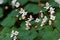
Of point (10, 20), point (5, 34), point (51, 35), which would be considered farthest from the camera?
point (10, 20)

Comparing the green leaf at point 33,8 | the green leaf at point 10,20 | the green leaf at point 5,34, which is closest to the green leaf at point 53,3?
the green leaf at point 33,8

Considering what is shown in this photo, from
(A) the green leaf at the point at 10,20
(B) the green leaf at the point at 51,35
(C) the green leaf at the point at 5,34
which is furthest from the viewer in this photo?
(A) the green leaf at the point at 10,20

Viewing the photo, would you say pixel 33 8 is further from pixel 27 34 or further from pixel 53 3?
pixel 27 34

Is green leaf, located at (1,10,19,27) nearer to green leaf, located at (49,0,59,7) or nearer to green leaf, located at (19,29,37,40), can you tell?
green leaf, located at (19,29,37,40)

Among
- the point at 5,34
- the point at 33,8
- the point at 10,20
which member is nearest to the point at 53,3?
the point at 33,8

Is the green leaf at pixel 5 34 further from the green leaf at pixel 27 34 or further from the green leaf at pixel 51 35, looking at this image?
the green leaf at pixel 51 35

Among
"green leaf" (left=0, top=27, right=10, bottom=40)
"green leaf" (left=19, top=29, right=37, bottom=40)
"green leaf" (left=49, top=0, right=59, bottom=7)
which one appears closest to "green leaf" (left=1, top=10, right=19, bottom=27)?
"green leaf" (left=0, top=27, right=10, bottom=40)

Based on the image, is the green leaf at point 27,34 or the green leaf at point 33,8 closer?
the green leaf at point 27,34

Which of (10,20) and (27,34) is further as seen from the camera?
(10,20)

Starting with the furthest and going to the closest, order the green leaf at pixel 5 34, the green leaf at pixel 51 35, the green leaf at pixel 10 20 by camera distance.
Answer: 1. the green leaf at pixel 10 20
2. the green leaf at pixel 5 34
3. the green leaf at pixel 51 35

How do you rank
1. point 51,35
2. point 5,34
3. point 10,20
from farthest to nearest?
point 10,20 < point 5,34 < point 51,35

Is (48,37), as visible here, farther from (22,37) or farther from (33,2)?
(33,2)
